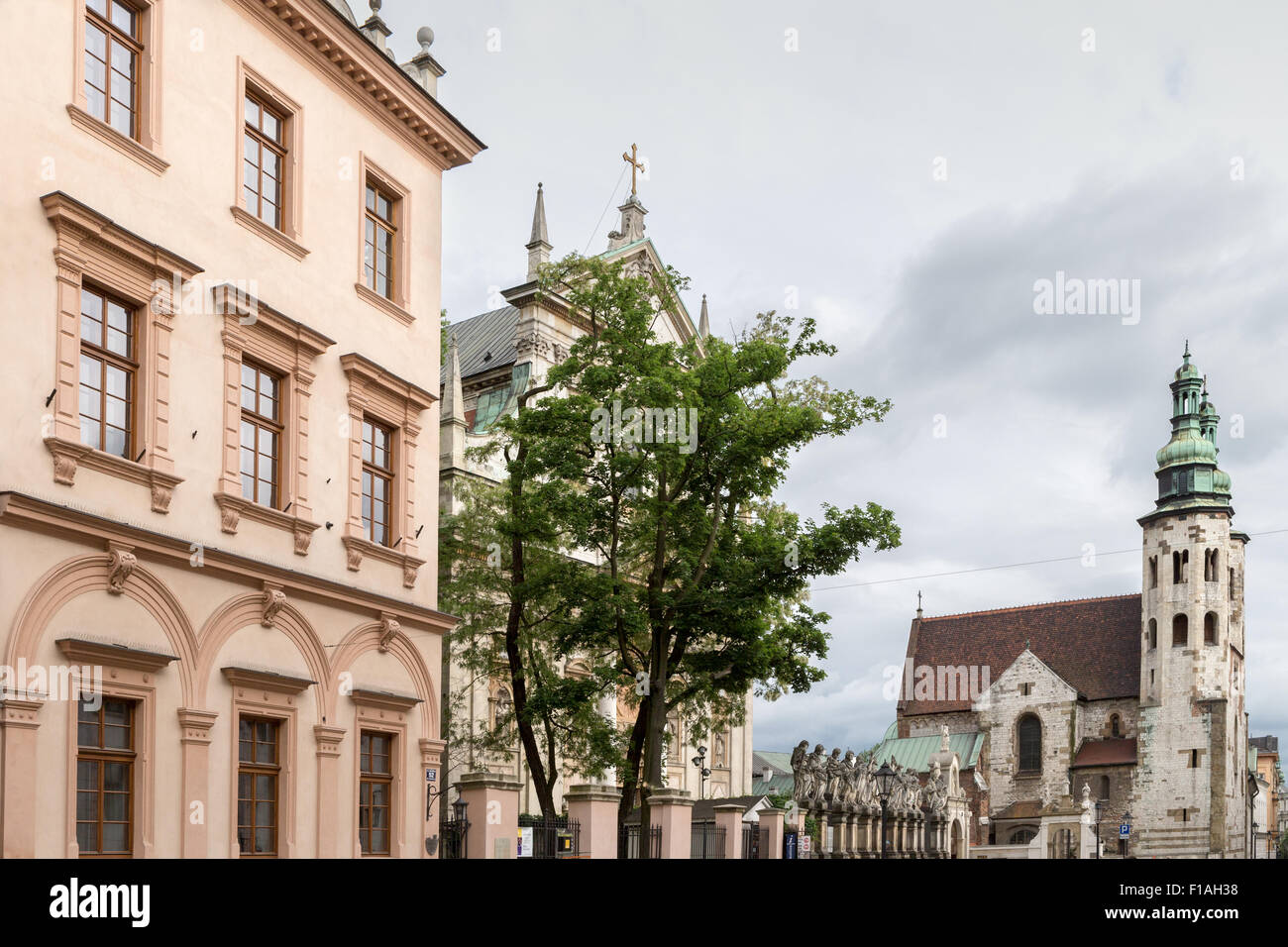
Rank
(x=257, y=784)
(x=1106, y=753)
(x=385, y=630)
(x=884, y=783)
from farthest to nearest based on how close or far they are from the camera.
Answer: (x=1106, y=753) → (x=884, y=783) → (x=385, y=630) → (x=257, y=784)

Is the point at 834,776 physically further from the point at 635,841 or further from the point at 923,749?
the point at 923,749

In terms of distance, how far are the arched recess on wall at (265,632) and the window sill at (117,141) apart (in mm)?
5607

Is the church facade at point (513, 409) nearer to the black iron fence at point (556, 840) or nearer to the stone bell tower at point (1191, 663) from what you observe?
the black iron fence at point (556, 840)

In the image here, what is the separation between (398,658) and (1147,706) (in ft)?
245

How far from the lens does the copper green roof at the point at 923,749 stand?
9162 cm

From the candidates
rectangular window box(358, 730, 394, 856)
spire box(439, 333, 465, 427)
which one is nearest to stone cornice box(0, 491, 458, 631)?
rectangular window box(358, 730, 394, 856)

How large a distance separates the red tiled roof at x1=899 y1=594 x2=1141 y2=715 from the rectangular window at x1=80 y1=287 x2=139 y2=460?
82523 mm

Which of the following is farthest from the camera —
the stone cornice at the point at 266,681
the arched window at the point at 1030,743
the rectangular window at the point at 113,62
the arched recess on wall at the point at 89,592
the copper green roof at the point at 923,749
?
the copper green roof at the point at 923,749

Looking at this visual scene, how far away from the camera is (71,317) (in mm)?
15883

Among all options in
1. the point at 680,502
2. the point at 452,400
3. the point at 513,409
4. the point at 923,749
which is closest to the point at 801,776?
the point at 513,409

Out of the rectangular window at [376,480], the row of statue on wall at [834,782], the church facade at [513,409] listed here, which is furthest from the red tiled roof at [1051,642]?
the rectangular window at [376,480]

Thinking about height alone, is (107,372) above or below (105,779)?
above

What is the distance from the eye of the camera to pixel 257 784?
60.6ft
